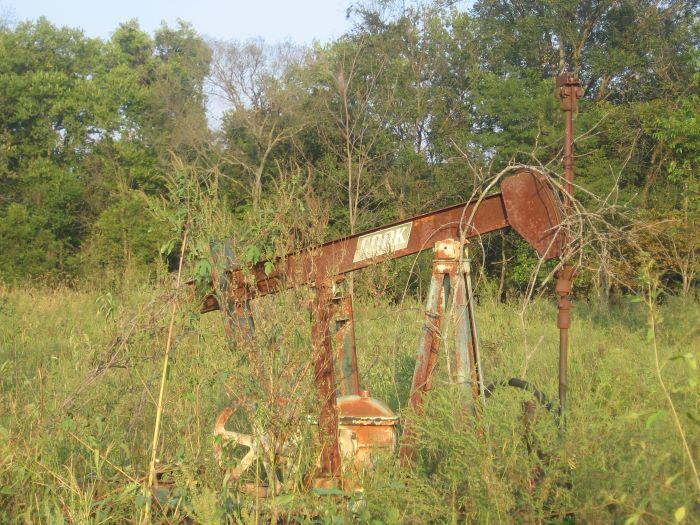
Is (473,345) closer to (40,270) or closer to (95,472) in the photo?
(95,472)

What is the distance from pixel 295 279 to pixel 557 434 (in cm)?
160

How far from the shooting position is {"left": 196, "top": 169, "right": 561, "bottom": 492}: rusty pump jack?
4.70m

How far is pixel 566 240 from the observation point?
16.9 ft

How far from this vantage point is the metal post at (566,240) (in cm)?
483

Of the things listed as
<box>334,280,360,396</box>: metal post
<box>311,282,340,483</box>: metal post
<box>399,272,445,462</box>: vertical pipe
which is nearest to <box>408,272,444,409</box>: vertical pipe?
<box>399,272,445,462</box>: vertical pipe

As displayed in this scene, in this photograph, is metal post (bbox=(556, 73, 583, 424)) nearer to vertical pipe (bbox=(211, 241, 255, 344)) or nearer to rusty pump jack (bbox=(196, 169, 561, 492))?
rusty pump jack (bbox=(196, 169, 561, 492))

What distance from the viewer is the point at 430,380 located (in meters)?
5.21

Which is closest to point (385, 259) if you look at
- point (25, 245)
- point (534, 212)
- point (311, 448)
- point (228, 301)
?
point (534, 212)

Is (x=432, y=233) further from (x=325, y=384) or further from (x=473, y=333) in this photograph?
(x=325, y=384)

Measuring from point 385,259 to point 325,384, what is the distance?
3.48 ft

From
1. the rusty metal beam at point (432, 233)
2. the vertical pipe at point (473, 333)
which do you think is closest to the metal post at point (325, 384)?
the rusty metal beam at point (432, 233)

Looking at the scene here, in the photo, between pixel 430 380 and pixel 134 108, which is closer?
pixel 430 380

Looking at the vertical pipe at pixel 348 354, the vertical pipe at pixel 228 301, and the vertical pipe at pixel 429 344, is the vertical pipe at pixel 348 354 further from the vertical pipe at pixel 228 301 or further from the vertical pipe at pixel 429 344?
the vertical pipe at pixel 228 301

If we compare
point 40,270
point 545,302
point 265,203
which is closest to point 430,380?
point 265,203
